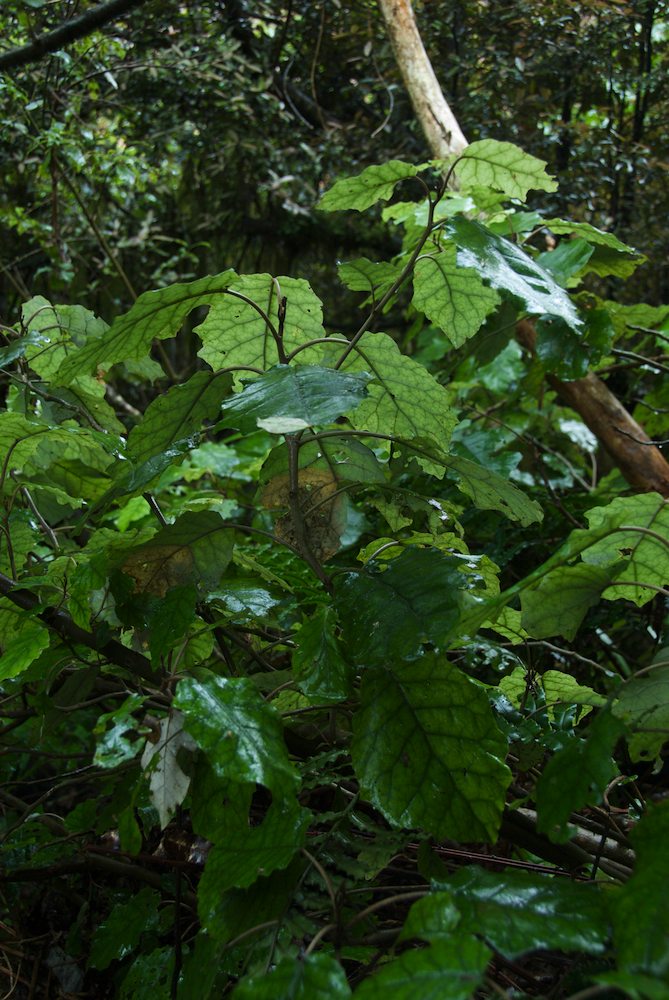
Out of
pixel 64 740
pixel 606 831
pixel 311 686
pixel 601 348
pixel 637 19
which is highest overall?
pixel 637 19

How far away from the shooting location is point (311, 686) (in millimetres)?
679

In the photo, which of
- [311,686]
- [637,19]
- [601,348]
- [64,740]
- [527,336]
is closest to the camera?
[311,686]

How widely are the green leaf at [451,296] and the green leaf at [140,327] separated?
26cm

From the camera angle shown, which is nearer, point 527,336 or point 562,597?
point 562,597

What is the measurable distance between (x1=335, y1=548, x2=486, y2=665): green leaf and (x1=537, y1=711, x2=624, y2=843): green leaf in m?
0.13

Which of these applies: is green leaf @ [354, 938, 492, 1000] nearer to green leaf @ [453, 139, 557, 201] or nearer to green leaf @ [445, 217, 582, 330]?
green leaf @ [445, 217, 582, 330]

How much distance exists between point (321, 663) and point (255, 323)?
488 millimetres

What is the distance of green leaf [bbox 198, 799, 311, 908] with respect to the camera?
60 cm

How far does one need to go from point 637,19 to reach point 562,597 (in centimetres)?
317

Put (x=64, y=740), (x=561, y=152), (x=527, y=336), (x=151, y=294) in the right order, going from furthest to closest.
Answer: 1. (x=561, y=152)
2. (x=527, y=336)
3. (x=64, y=740)
4. (x=151, y=294)

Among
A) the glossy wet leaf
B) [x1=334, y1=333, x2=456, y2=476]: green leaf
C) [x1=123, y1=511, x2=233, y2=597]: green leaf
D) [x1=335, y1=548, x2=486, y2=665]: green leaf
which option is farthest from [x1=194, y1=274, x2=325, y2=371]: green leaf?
[x1=335, y1=548, x2=486, y2=665]: green leaf

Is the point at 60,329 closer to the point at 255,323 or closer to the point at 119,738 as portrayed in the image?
the point at 255,323

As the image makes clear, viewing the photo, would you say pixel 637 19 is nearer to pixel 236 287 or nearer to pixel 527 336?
pixel 527 336

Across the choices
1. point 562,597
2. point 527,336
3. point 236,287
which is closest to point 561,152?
point 527,336
